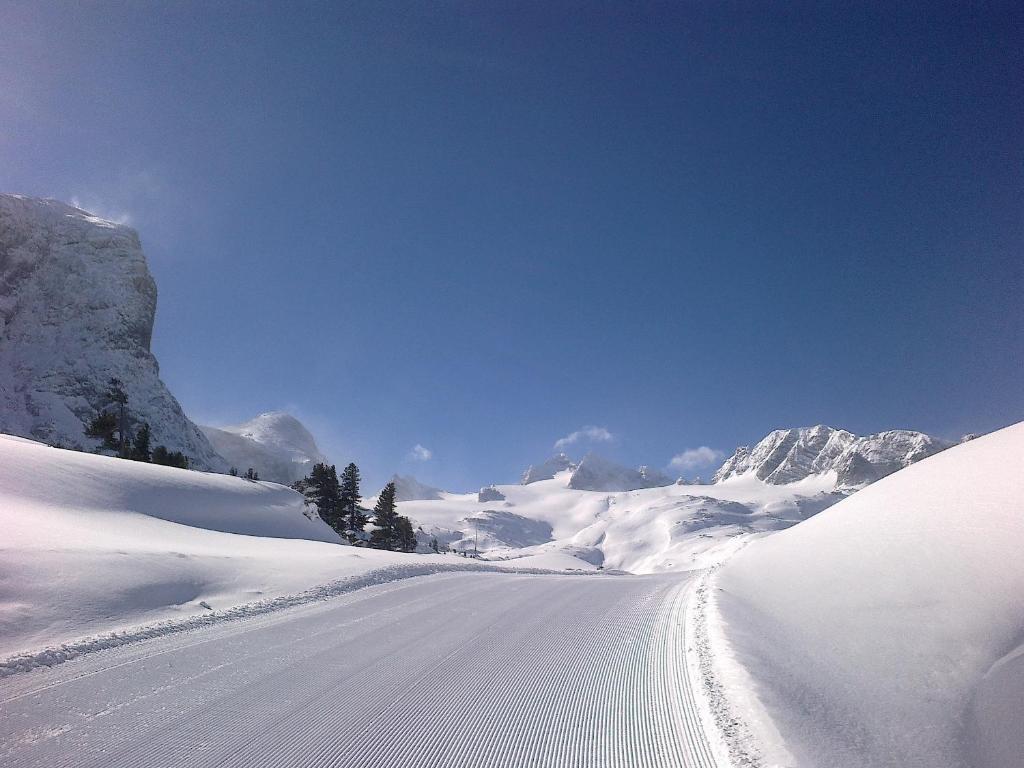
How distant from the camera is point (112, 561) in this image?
10016mm

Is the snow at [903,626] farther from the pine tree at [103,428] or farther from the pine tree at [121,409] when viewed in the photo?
the pine tree at [103,428]

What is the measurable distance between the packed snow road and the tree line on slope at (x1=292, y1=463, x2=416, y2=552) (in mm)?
42363

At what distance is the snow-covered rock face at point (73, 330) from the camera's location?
8769 centimetres

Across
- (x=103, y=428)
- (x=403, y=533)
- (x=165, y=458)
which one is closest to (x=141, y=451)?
(x=165, y=458)

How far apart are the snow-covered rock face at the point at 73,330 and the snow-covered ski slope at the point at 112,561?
79049 mm

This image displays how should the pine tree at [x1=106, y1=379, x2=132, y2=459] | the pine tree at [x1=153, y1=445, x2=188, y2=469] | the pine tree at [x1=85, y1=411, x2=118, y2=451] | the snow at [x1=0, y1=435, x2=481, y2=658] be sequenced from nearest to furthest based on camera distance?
the snow at [x1=0, y1=435, x2=481, y2=658] → the pine tree at [x1=85, y1=411, x2=118, y2=451] → the pine tree at [x1=106, y1=379, x2=132, y2=459] → the pine tree at [x1=153, y1=445, x2=188, y2=469]

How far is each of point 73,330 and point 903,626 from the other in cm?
13183

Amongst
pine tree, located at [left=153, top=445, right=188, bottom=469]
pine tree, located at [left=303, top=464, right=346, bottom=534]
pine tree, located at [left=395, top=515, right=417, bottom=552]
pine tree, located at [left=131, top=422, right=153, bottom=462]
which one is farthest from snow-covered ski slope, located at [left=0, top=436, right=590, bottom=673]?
pine tree, located at [left=395, top=515, right=417, bottom=552]

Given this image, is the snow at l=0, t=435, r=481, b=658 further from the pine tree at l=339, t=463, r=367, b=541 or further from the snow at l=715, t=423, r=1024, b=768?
the pine tree at l=339, t=463, r=367, b=541

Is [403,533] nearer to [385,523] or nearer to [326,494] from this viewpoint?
[385,523]

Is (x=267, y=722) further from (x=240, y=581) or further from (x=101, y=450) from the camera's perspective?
(x=101, y=450)

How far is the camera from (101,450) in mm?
52625

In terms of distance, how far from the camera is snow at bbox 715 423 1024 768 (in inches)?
156

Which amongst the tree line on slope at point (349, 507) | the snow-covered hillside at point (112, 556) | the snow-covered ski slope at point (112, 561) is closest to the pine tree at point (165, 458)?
the tree line on slope at point (349, 507)
